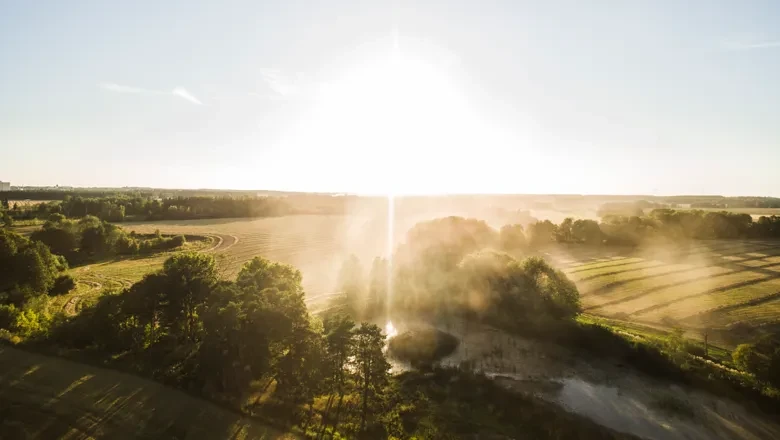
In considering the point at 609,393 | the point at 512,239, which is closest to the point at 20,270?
the point at 609,393

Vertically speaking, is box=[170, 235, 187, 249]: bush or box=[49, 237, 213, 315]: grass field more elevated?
A: box=[170, 235, 187, 249]: bush

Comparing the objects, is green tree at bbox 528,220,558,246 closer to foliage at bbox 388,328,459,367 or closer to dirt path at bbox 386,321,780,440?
dirt path at bbox 386,321,780,440

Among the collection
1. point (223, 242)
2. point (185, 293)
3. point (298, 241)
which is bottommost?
point (223, 242)

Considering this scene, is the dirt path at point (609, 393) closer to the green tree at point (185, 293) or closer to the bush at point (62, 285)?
the green tree at point (185, 293)

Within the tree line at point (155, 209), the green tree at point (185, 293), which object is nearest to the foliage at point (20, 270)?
the green tree at point (185, 293)

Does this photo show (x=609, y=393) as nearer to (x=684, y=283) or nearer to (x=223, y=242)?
(x=684, y=283)

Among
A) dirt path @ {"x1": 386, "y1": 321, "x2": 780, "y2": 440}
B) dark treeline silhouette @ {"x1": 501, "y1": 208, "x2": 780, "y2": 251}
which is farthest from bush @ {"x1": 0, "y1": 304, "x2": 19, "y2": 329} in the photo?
dark treeline silhouette @ {"x1": 501, "y1": 208, "x2": 780, "y2": 251}

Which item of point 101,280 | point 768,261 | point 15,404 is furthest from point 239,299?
point 768,261
